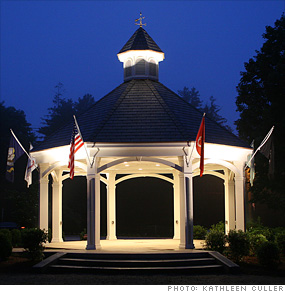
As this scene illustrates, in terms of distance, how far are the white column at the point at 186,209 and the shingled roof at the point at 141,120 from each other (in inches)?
62.7

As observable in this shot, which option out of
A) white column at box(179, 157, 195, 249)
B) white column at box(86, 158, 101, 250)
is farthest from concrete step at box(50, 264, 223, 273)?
white column at box(179, 157, 195, 249)

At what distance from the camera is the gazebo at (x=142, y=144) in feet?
79.5

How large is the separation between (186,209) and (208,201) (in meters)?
18.7

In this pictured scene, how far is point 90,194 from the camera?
2419cm

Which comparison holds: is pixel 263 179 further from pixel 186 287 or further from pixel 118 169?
pixel 186 287

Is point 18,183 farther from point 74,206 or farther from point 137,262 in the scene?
point 137,262

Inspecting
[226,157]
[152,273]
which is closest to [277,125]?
[226,157]

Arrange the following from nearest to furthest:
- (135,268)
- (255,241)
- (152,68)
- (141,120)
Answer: (135,268) → (255,241) → (141,120) → (152,68)

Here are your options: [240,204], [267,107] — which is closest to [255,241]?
[240,204]

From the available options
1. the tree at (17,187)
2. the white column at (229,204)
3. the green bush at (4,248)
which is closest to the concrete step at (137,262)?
the green bush at (4,248)

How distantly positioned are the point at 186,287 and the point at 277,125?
2040cm

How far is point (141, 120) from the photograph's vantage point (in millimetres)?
25578

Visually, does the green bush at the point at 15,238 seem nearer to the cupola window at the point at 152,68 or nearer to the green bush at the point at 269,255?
the cupola window at the point at 152,68

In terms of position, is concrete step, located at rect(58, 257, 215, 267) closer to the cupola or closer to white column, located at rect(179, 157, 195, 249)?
white column, located at rect(179, 157, 195, 249)
